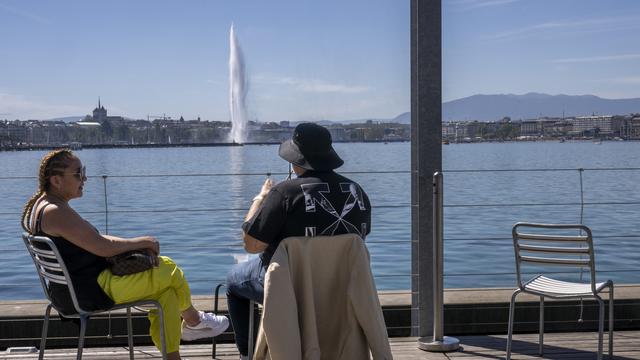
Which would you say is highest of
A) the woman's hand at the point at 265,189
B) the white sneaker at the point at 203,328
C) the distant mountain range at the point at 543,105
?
the distant mountain range at the point at 543,105

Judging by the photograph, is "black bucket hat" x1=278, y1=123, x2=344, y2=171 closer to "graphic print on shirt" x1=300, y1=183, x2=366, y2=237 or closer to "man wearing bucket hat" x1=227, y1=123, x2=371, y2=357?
"man wearing bucket hat" x1=227, y1=123, x2=371, y2=357

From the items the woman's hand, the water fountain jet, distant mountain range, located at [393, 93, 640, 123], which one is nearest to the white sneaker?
the woman's hand

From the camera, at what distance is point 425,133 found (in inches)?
177

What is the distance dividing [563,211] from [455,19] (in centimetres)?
1775

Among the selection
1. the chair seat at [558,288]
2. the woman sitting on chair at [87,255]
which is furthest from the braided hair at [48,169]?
the chair seat at [558,288]

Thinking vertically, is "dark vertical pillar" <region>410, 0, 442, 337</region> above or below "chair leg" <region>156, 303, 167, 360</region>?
above

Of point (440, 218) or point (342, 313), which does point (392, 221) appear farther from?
point (342, 313)

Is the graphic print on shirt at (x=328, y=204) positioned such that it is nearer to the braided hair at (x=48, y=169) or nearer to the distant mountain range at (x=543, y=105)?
the braided hair at (x=48, y=169)

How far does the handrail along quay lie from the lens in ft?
18.8

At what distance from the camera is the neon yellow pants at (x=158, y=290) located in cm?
350

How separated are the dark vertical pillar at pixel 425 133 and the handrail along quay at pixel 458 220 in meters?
0.20

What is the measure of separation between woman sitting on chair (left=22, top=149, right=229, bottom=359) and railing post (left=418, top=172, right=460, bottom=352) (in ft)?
4.30

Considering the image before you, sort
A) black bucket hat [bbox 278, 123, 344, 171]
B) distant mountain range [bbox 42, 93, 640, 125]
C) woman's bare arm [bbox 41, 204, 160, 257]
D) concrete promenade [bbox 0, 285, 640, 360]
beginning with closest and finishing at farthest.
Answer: black bucket hat [bbox 278, 123, 344, 171] < woman's bare arm [bbox 41, 204, 160, 257] < concrete promenade [bbox 0, 285, 640, 360] < distant mountain range [bbox 42, 93, 640, 125]

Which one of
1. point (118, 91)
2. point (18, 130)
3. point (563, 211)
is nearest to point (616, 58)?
point (563, 211)
